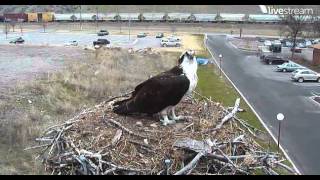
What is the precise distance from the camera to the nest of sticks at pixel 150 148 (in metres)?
12.5

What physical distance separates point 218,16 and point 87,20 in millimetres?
24563

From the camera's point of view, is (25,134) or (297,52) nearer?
(25,134)

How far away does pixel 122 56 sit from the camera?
4441 centimetres

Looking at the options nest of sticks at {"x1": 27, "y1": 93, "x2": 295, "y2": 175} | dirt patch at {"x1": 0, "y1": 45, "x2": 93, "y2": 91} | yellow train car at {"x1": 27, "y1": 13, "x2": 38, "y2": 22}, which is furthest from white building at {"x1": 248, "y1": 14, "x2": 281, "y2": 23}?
nest of sticks at {"x1": 27, "y1": 93, "x2": 295, "y2": 175}

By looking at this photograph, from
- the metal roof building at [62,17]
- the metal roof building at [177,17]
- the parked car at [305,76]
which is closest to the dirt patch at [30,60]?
the parked car at [305,76]

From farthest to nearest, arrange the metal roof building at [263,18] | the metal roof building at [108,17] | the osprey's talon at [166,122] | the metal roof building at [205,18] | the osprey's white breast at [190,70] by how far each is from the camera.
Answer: the metal roof building at [108,17], the metal roof building at [205,18], the metal roof building at [263,18], the osprey's talon at [166,122], the osprey's white breast at [190,70]

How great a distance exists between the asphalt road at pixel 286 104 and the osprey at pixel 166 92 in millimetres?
4712

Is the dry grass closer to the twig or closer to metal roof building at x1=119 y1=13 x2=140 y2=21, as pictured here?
the twig

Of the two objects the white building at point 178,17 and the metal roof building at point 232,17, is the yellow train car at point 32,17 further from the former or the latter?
the metal roof building at point 232,17

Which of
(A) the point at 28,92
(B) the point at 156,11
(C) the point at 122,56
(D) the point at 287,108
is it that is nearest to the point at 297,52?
(C) the point at 122,56

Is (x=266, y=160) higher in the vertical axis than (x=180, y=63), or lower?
lower

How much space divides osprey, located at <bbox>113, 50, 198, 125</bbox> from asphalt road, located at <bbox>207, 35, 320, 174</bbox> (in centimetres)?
471

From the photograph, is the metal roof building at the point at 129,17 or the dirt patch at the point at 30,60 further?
the metal roof building at the point at 129,17

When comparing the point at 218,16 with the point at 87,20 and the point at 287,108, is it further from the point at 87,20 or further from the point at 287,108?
the point at 287,108
